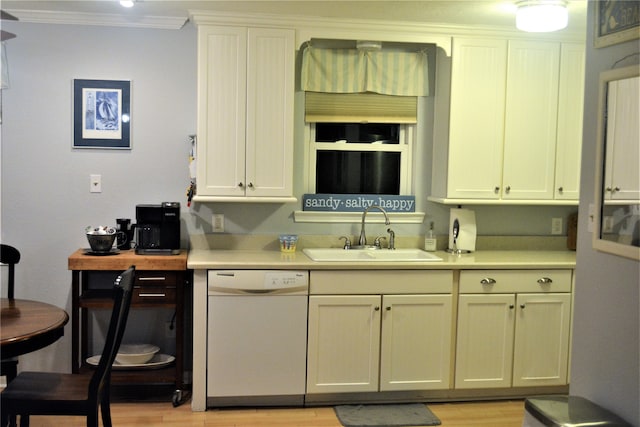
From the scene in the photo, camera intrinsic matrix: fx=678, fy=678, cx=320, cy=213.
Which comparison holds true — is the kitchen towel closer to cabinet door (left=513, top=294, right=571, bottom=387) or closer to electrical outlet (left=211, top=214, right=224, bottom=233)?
cabinet door (left=513, top=294, right=571, bottom=387)

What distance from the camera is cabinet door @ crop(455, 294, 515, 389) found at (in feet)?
12.7

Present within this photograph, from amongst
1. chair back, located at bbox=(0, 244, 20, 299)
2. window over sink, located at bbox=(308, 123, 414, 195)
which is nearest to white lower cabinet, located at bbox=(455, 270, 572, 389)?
window over sink, located at bbox=(308, 123, 414, 195)

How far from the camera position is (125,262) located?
12.2 ft

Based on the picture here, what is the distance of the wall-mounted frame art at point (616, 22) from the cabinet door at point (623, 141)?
0.16 m

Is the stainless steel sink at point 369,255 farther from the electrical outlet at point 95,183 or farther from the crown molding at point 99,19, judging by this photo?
the crown molding at point 99,19

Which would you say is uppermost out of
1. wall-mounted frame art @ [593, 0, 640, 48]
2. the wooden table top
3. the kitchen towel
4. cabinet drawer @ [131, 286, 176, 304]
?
wall-mounted frame art @ [593, 0, 640, 48]

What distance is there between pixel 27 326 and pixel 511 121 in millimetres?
2894

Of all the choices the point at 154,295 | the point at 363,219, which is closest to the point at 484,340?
the point at 363,219

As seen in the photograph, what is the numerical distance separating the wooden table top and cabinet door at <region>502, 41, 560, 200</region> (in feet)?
6.57

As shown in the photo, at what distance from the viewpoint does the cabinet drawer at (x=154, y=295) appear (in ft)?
12.3

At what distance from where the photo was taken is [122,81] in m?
4.04

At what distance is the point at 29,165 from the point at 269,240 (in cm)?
149

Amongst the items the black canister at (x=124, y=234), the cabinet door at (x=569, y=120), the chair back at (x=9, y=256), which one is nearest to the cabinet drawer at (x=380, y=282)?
the cabinet door at (x=569, y=120)

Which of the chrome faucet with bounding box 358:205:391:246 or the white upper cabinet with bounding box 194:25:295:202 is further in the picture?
the chrome faucet with bounding box 358:205:391:246
